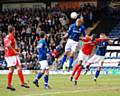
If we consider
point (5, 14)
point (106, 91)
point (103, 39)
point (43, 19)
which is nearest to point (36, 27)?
point (43, 19)

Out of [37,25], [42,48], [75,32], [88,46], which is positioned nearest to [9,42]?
[42,48]

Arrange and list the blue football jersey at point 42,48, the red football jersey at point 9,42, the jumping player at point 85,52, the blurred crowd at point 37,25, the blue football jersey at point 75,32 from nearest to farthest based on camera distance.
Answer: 1. the red football jersey at point 9,42
2. the blue football jersey at point 42,48
3. the blue football jersey at point 75,32
4. the jumping player at point 85,52
5. the blurred crowd at point 37,25

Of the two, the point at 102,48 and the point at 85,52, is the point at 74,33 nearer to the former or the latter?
the point at 85,52

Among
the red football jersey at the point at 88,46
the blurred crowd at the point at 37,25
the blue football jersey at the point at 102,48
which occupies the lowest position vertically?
the blurred crowd at the point at 37,25

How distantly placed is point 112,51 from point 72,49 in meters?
19.3

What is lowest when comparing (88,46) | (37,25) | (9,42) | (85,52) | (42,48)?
(37,25)

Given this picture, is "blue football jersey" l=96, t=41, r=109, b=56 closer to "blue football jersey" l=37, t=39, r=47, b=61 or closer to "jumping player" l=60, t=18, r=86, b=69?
"jumping player" l=60, t=18, r=86, b=69

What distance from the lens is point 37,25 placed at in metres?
47.2

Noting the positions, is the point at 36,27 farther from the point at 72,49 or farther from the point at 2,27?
the point at 72,49

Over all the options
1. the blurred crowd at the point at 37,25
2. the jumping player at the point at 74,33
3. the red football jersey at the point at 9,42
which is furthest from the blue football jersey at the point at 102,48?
the blurred crowd at the point at 37,25

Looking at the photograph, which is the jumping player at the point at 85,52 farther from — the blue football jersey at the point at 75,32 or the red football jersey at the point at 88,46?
the blue football jersey at the point at 75,32

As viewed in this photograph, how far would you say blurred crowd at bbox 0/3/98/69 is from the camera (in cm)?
4293

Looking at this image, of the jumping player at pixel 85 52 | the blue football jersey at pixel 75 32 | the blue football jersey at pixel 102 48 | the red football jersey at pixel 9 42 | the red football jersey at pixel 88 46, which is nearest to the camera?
the red football jersey at pixel 9 42

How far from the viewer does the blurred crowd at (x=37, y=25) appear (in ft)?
141
